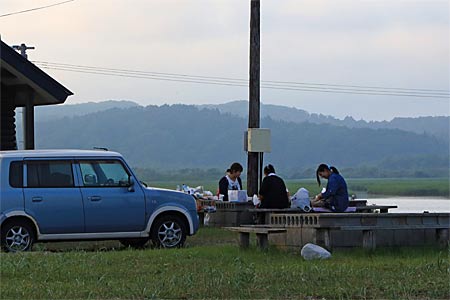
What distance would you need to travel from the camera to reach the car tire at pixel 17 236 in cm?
1691

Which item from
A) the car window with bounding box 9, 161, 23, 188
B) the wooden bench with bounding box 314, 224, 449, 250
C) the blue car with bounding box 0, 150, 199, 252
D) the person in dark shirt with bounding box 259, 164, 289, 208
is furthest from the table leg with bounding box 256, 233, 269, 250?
the person in dark shirt with bounding box 259, 164, 289, 208

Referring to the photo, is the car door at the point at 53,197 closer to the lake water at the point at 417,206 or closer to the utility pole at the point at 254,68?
the utility pole at the point at 254,68

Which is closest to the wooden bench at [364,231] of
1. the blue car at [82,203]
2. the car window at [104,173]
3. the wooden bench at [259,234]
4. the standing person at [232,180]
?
the wooden bench at [259,234]

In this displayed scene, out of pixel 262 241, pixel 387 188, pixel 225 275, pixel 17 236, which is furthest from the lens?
pixel 387 188

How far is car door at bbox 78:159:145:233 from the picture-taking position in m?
17.5

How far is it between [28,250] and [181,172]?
103 m

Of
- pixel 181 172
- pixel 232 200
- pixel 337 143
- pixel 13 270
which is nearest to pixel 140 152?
pixel 181 172

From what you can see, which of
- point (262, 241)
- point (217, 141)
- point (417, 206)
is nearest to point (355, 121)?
point (217, 141)

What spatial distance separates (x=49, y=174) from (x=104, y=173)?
2.97 feet

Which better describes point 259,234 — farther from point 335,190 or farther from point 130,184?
point 335,190

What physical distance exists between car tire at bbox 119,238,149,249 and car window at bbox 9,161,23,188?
218 centimetres

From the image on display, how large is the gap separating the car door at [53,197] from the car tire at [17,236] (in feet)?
0.64

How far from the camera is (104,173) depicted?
58.3ft

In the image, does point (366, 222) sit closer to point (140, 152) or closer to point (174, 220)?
point (174, 220)
